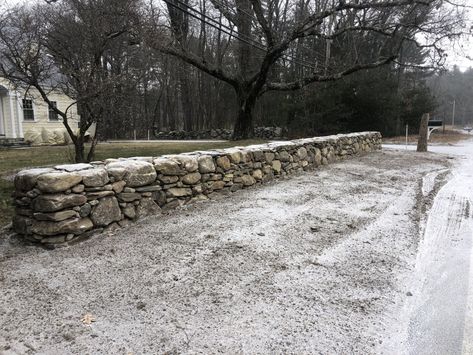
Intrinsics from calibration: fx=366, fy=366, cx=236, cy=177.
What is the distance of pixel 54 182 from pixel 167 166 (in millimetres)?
1497

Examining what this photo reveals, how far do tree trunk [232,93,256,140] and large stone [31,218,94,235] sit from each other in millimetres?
11794

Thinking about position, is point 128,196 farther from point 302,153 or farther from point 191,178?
point 302,153

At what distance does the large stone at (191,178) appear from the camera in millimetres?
5012

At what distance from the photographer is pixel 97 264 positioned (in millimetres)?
3211

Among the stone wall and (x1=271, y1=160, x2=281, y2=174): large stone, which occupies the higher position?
the stone wall

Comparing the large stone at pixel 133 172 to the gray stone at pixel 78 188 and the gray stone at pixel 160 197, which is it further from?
the gray stone at pixel 78 188

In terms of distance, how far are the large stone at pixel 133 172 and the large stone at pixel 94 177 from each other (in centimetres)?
9

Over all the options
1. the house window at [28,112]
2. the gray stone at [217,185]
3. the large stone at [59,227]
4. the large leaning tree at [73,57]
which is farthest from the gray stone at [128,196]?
the house window at [28,112]

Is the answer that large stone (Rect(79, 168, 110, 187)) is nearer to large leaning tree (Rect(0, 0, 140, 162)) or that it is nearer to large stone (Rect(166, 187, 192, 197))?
large stone (Rect(166, 187, 192, 197))

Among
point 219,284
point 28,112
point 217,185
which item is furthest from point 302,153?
point 28,112

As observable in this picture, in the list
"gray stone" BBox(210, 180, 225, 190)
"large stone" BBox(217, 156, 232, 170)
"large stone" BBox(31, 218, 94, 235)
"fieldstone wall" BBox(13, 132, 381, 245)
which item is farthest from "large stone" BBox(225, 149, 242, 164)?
"large stone" BBox(31, 218, 94, 235)

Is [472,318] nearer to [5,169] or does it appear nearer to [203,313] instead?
[203,313]

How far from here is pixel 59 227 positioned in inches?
137

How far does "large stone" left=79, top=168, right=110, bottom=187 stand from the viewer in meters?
3.68
